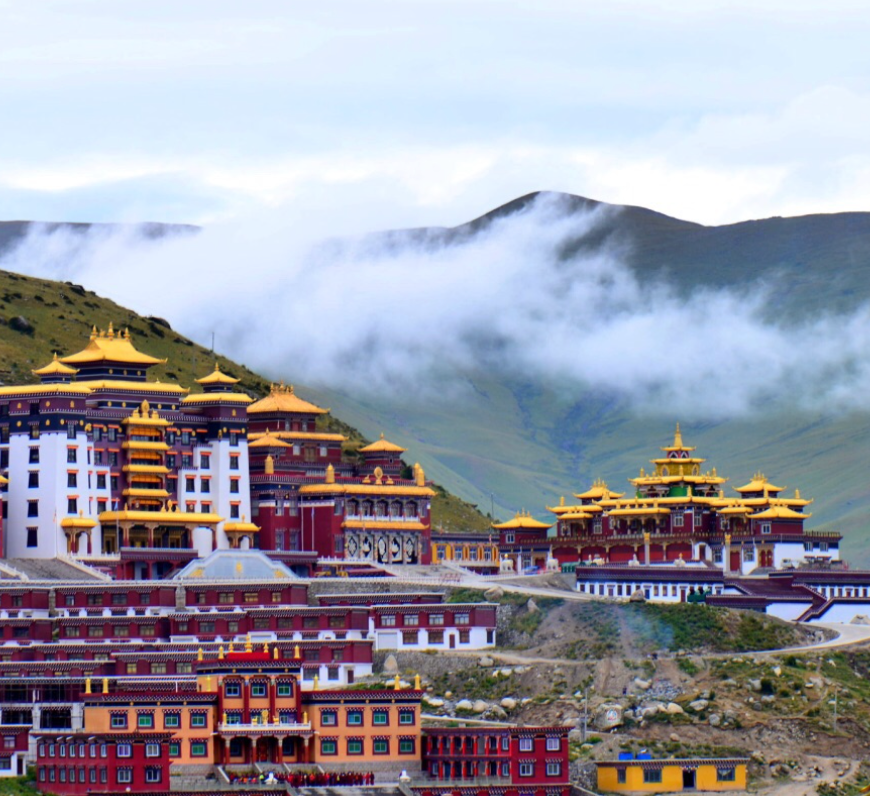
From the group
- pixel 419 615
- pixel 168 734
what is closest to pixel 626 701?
pixel 419 615

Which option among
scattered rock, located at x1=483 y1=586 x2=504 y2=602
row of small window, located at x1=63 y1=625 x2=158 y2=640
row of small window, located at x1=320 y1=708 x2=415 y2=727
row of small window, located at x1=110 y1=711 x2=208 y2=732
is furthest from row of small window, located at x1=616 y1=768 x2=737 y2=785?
row of small window, located at x1=63 y1=625 x2=158 y2=640

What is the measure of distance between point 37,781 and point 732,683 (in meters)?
42.9

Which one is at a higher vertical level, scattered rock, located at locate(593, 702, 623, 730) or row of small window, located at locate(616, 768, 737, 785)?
scattered rock, located at locate(593, 702, 623, 730)

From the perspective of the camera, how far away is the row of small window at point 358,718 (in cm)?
15912

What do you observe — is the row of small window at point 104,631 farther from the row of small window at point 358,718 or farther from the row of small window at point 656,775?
the row of small window at point 656,775

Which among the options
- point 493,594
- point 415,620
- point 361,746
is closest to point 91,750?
point 361,746

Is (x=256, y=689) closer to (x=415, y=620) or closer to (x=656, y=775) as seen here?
(x=656, y=775)

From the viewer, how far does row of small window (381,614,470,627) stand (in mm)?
183250

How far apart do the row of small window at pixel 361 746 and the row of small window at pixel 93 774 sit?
11.6 meters

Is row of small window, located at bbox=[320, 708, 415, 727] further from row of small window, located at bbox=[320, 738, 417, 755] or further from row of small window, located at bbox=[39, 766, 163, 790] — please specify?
row of small window, located at bbox=[39, 766, 163, 790]

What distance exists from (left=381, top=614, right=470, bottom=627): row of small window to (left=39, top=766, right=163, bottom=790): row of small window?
35.1m

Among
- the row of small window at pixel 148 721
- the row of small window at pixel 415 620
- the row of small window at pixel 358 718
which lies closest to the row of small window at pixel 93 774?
the row of small window at pixel 148 721

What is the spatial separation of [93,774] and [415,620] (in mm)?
37488

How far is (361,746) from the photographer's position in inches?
6250
